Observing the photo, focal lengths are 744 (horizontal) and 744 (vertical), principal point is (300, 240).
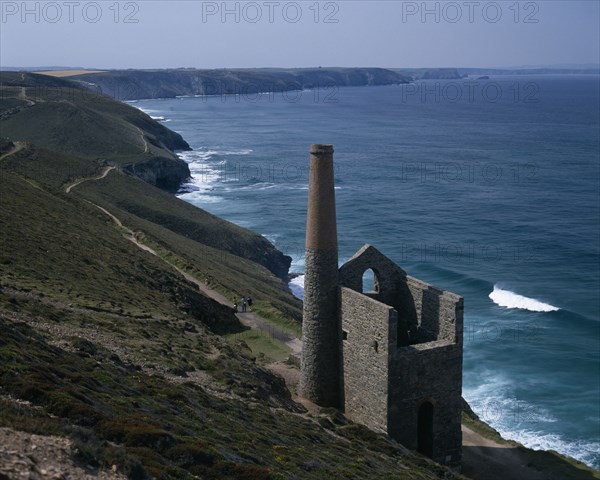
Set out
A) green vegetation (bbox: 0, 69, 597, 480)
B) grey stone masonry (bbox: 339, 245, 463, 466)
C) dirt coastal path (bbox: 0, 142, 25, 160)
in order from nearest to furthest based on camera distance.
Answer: green vegetation (bbox: 0, 69, 597, 480), grey stone masonry (bbox: 339, 245, 463, 466), dirt coastal path (bbox: 0, 142, 25, 160)

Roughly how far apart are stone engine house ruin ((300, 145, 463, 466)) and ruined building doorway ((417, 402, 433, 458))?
35 mm

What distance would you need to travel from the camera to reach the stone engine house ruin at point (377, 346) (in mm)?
24609

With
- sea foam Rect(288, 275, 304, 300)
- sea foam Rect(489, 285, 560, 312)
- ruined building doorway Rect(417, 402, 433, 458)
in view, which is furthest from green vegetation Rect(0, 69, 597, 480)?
sea foam Rect(489, 285, 560, 312)

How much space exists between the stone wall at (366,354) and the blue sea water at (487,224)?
15325 mm

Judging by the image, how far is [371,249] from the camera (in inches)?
1080

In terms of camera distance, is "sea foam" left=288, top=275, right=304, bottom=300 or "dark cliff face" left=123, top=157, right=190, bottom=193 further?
"dark cliff face" left=123, top=157, right=190, bottom=193

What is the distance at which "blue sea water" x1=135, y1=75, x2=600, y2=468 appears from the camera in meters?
44.4

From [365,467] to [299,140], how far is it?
132 metres

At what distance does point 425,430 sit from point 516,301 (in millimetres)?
35877

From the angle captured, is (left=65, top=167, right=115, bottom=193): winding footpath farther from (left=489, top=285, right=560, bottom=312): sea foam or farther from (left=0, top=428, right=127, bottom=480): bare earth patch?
(left=0, top=428, right=127, bottom=480): bare earth patch

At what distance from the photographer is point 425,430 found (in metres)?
25.9

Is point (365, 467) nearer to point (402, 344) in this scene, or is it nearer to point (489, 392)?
point (402, 344)

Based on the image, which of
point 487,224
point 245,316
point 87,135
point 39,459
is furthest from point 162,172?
point 39,459

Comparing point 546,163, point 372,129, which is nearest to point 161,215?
point 546,163
